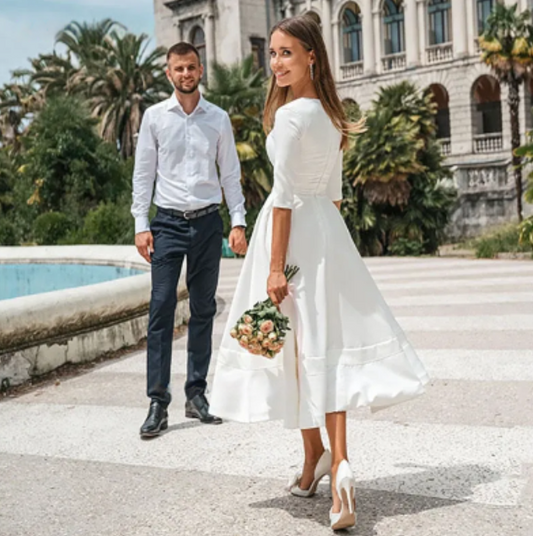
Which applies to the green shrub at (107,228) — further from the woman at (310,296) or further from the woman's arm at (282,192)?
the woman's arm at (282,192)

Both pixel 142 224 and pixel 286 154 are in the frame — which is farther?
pixel 142 224

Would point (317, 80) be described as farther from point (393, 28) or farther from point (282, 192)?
point (393, 28)

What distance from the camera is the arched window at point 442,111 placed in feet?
147

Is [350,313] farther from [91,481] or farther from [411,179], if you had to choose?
[411,179]

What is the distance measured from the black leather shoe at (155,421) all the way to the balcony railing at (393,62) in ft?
137

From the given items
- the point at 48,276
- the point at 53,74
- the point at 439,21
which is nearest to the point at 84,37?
the point at 53,74

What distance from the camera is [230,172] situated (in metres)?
5.63

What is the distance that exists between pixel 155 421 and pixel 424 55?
137ft

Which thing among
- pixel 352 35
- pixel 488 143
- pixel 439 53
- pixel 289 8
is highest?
pixel 289 8

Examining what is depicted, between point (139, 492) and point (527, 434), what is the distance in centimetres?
200

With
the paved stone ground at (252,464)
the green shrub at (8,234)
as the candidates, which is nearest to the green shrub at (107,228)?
the green shrub at (8,234)

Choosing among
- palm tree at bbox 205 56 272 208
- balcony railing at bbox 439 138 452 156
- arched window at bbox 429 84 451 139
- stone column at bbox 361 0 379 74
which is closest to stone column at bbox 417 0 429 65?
arched window at bbox 429 84 451 139

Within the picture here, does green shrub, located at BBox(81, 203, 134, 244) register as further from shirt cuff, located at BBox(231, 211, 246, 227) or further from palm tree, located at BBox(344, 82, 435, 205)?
shirt cuff, located at BBox(231, 211, 246, 227)

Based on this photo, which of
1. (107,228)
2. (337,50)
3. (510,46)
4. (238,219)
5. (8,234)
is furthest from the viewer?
(337,50)
